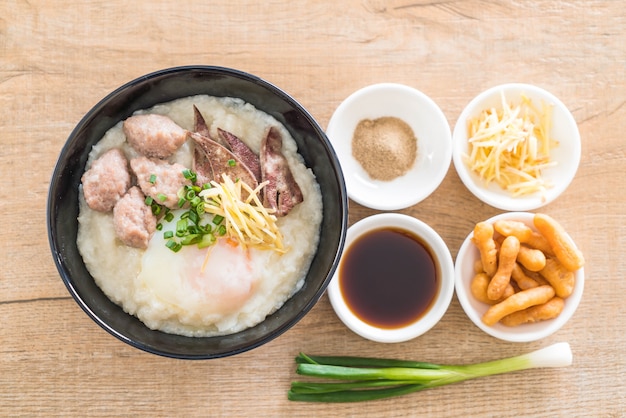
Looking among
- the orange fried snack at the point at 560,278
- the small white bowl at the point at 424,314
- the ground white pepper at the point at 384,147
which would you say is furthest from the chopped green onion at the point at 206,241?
the orange fried snack at the point at 560,278

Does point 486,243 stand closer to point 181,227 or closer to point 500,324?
point 500,324

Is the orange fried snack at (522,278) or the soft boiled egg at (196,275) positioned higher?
the soft boiled egg at (196,275)

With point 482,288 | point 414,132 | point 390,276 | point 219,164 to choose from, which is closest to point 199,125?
point 219,164

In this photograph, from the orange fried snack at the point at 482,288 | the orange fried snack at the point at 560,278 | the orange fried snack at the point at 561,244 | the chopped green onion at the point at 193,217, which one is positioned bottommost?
the orange fried snack at the point at 482,288

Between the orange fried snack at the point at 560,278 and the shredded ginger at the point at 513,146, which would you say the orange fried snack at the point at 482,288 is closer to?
the orange fried snack at the point at 560,278

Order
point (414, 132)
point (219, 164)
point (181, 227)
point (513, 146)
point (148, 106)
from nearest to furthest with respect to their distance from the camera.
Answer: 1. point (181, 227)
2. point (219, 164)
3. point (148, 106)
4. point (513, 146)
5. point (414, 132)

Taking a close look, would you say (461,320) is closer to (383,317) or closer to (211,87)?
(383,317)

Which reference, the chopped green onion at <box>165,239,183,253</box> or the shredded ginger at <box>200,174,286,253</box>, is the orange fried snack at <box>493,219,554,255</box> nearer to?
the shredded ginger at <box>200,174,286,253</box>
